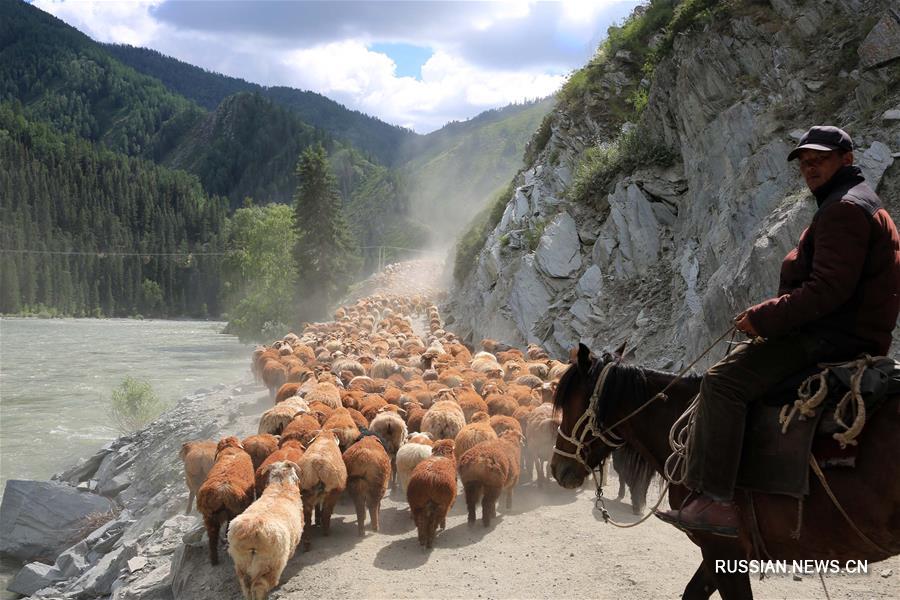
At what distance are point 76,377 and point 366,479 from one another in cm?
3102

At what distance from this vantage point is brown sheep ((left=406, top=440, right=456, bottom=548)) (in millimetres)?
8805

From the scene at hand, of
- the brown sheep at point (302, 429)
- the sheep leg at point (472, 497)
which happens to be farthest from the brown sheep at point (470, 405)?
the sheep leg at point (472, 497)

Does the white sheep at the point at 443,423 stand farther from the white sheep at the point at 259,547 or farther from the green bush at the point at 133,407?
the green bush at the point at 133,407

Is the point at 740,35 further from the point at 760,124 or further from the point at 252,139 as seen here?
the point at 252,139

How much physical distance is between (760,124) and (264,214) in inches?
2098

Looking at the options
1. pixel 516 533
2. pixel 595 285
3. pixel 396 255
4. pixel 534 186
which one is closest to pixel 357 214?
pixel 396 255

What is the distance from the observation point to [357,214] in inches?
5620

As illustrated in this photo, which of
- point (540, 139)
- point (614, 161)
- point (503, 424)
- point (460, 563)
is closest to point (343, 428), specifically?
point (503, 424)

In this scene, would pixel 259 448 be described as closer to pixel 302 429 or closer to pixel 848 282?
pixel 302 429

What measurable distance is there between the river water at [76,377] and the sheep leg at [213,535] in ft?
45.5

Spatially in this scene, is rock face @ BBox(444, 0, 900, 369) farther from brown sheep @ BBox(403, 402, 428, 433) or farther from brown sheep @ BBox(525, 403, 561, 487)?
brown sheep @ BBox(403, 402, 428, 433)

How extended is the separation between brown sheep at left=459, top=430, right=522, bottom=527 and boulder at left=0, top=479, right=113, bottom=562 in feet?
34.0

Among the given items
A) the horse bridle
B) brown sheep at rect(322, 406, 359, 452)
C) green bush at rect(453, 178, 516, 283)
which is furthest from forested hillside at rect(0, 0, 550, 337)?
the horse bridle

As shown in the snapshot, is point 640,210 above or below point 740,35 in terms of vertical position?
below
